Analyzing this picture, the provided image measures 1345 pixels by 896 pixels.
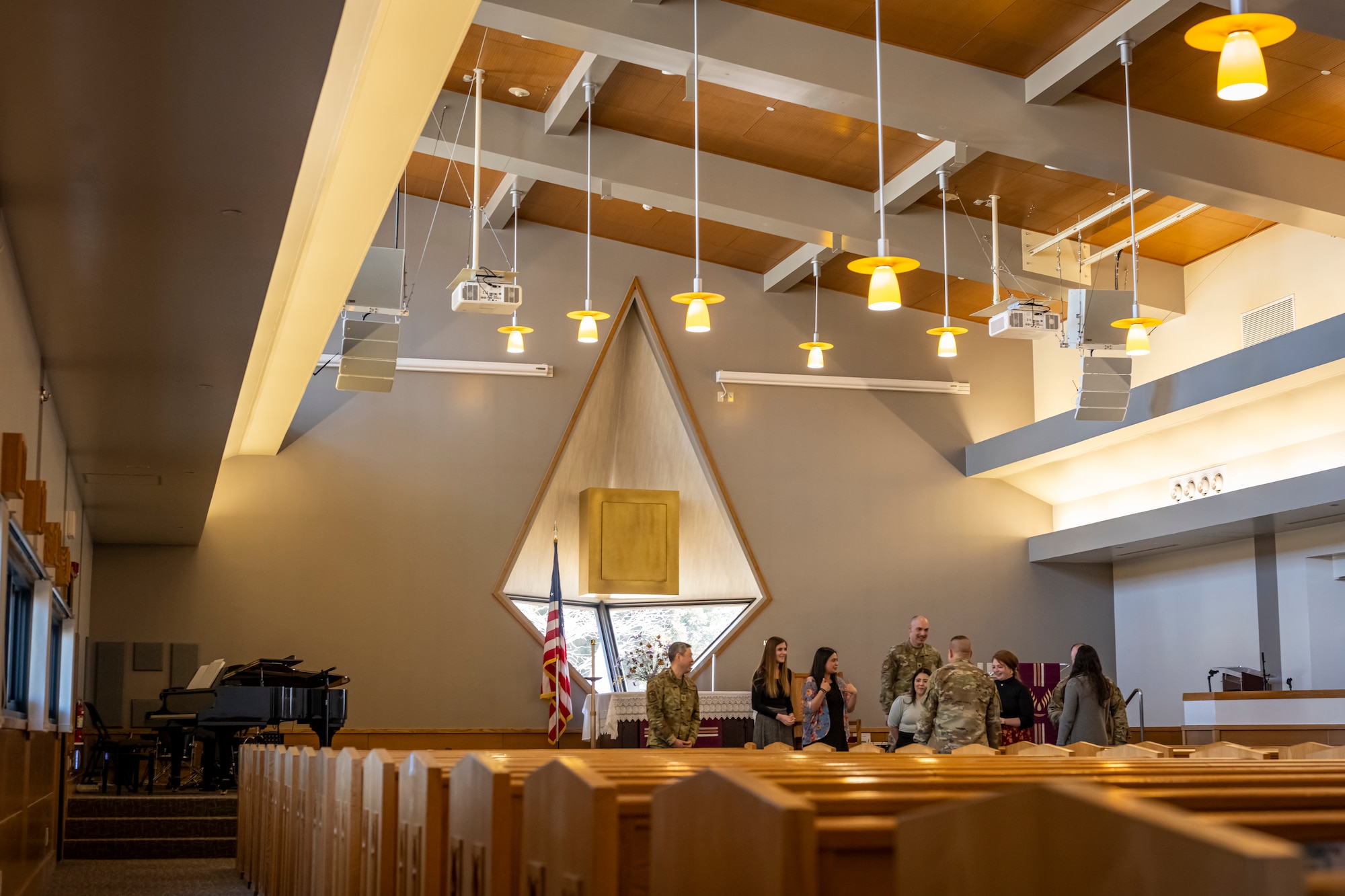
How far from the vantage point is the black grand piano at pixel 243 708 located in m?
9.49

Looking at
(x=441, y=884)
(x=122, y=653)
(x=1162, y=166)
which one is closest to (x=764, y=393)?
(x=1162, y=166)

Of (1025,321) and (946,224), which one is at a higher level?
(946,224)

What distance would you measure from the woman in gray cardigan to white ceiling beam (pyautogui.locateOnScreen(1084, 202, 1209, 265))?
516 cm

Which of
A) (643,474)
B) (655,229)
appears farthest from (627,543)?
(655,229)

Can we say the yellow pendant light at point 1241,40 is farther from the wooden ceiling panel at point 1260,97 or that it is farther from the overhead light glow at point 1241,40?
the wooden ceiling panel at point 1260,97

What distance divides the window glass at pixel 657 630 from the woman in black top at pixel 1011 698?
6.34 metres

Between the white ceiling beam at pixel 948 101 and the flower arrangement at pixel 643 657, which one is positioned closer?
the white ceiling beam at pixel 948 101

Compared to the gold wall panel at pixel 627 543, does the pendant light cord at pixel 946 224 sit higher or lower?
higher

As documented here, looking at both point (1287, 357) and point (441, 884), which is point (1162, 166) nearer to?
point (1287, 357)

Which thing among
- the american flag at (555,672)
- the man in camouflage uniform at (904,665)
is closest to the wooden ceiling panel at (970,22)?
the man in camouflage uniform at (904,665)

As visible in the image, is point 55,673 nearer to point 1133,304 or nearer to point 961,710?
point 961,710

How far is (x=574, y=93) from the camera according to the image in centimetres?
980

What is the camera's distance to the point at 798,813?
117 cm

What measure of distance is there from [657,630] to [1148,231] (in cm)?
663
